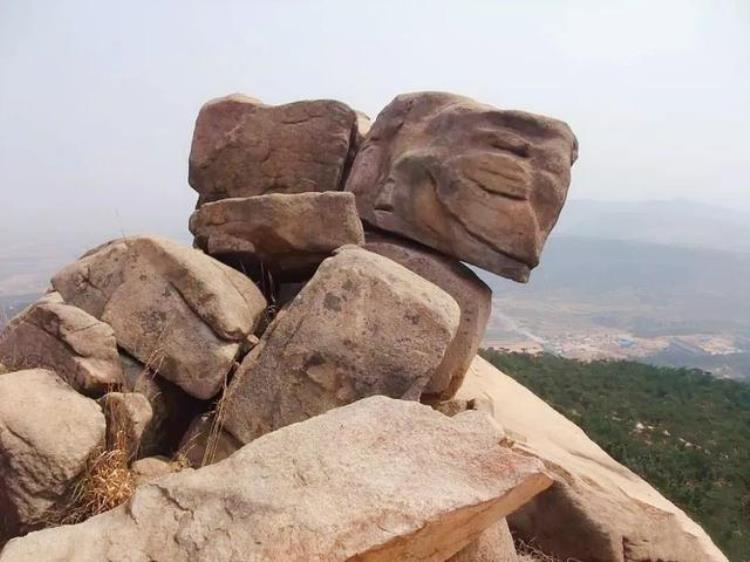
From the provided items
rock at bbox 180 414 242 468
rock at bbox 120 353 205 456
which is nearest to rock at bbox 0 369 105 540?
rock at bbox 120 353 205 456

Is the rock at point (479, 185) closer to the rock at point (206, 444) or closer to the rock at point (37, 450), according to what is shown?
the rock at point (206, 444)

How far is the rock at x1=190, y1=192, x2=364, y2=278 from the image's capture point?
629cm

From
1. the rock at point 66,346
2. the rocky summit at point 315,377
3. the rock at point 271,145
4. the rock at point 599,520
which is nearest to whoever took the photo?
the rocky summit at point 315,377

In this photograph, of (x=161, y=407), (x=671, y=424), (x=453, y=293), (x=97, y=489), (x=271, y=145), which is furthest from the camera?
(x=671, y=424)

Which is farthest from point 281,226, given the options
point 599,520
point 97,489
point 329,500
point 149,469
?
point 599,520

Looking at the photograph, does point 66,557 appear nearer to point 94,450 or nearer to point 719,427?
point 94,450

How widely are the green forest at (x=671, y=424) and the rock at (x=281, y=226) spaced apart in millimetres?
12136

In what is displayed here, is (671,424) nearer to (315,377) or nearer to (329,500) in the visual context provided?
(315,377)

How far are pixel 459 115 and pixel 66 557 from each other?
559 cm

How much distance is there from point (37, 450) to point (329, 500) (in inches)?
77.7

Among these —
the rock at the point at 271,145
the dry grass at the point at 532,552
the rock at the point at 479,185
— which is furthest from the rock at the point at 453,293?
the dry grass at the point at 532,552

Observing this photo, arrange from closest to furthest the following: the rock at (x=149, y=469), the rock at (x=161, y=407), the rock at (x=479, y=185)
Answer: the rock at (x=149, y=469), the rock at (x=161, y=407), the rock at (x=479, y=185)

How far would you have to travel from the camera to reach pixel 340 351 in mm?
5082

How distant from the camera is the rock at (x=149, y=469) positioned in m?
4.56
